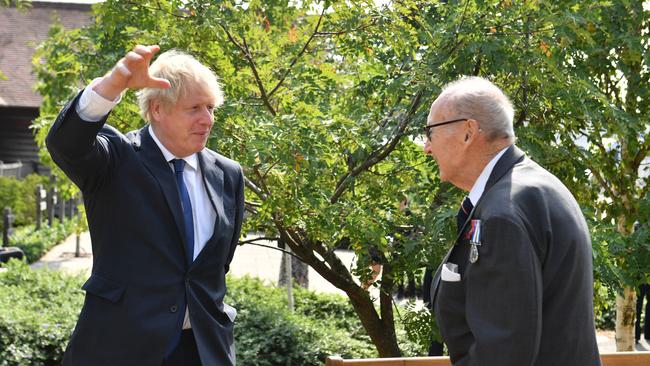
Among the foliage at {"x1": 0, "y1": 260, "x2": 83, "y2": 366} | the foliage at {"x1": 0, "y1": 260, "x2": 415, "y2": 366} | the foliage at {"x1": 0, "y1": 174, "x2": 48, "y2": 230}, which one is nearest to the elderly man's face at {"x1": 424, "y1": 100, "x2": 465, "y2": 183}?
the foliage at {"x1": 0, "y1": 260, "x2": 415, "y2": 366}

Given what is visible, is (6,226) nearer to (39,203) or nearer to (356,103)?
(39,203)

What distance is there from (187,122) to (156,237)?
39cm

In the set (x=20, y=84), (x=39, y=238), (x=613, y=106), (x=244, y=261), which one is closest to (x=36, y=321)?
(x=613, y=106)

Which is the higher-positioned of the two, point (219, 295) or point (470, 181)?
point (470, 181)

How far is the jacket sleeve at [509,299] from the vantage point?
2.73 metres

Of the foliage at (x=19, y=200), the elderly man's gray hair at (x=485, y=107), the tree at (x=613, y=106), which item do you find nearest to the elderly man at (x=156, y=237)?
the elderly man's gray hair at (x=485, y=107)

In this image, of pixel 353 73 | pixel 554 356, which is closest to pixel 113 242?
pixel 554 356

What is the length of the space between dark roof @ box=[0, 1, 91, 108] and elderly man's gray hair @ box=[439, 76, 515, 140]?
2970 cm

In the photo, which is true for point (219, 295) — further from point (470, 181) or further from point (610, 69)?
point (610, 69)

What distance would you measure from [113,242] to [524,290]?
134 centimetres

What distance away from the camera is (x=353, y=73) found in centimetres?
627

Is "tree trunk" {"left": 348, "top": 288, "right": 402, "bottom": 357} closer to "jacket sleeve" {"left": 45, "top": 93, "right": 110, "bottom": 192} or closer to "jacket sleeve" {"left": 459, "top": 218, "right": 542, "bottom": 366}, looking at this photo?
"jacket sleeve" {"left": 45, "top": 93, "right": 110, "bottom": 192}

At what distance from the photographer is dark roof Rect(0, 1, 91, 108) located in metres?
31.9

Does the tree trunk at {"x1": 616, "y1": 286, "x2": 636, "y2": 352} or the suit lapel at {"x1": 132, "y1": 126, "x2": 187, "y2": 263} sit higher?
the suit lapel at {"x1": 132, "y1": 126, "x2": 187, "y2": 263}
